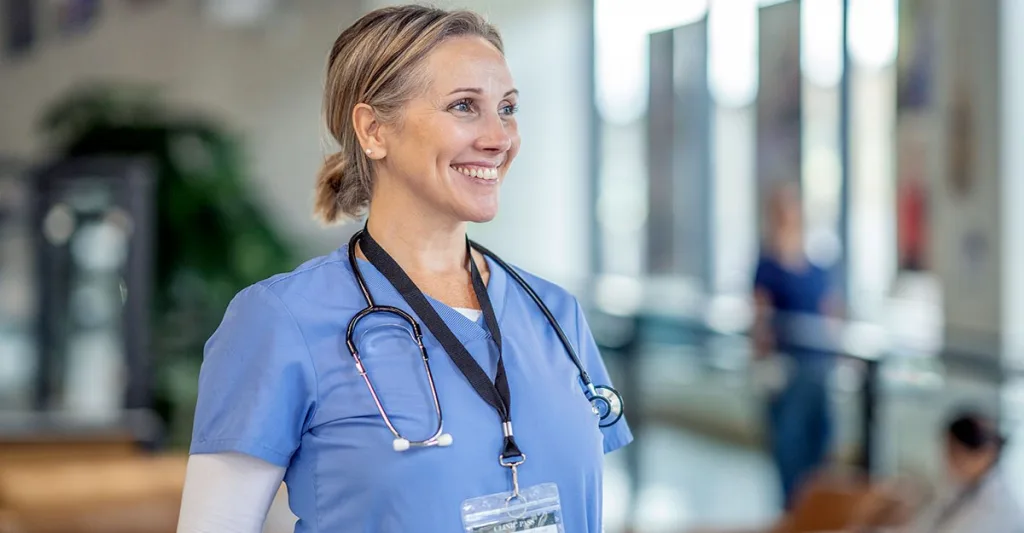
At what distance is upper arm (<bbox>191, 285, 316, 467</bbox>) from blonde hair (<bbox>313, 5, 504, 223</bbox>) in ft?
0.70

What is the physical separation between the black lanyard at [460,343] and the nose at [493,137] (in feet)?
0.53

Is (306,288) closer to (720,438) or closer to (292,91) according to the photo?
(720,438)

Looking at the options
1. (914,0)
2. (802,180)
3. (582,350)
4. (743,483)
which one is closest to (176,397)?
(743,483)

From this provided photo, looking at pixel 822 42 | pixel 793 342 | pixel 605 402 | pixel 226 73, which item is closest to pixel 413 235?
pixel 605 402

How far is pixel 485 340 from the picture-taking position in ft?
4.62

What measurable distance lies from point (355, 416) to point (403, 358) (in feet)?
0.25

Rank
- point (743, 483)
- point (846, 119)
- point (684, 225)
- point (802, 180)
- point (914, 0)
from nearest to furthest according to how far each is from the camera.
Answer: point (743, 483) → point (914, 0) → point (846, 119) → point (802, 180) → point (684, 225)

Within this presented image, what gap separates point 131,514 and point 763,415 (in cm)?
312

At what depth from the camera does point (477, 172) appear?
138 centimetres

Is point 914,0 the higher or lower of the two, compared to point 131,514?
higher

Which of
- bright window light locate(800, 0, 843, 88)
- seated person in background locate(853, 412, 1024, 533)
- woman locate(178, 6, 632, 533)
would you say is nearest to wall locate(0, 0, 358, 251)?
bright window light locate(800, 0, 843, 88)

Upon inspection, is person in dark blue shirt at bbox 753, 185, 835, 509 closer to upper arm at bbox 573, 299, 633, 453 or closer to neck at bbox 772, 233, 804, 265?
neck at bbox 772, 233, 804, 265

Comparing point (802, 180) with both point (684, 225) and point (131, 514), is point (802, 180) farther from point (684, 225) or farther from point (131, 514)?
point (131, 514)

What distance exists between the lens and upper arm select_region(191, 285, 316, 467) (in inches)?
51.0
